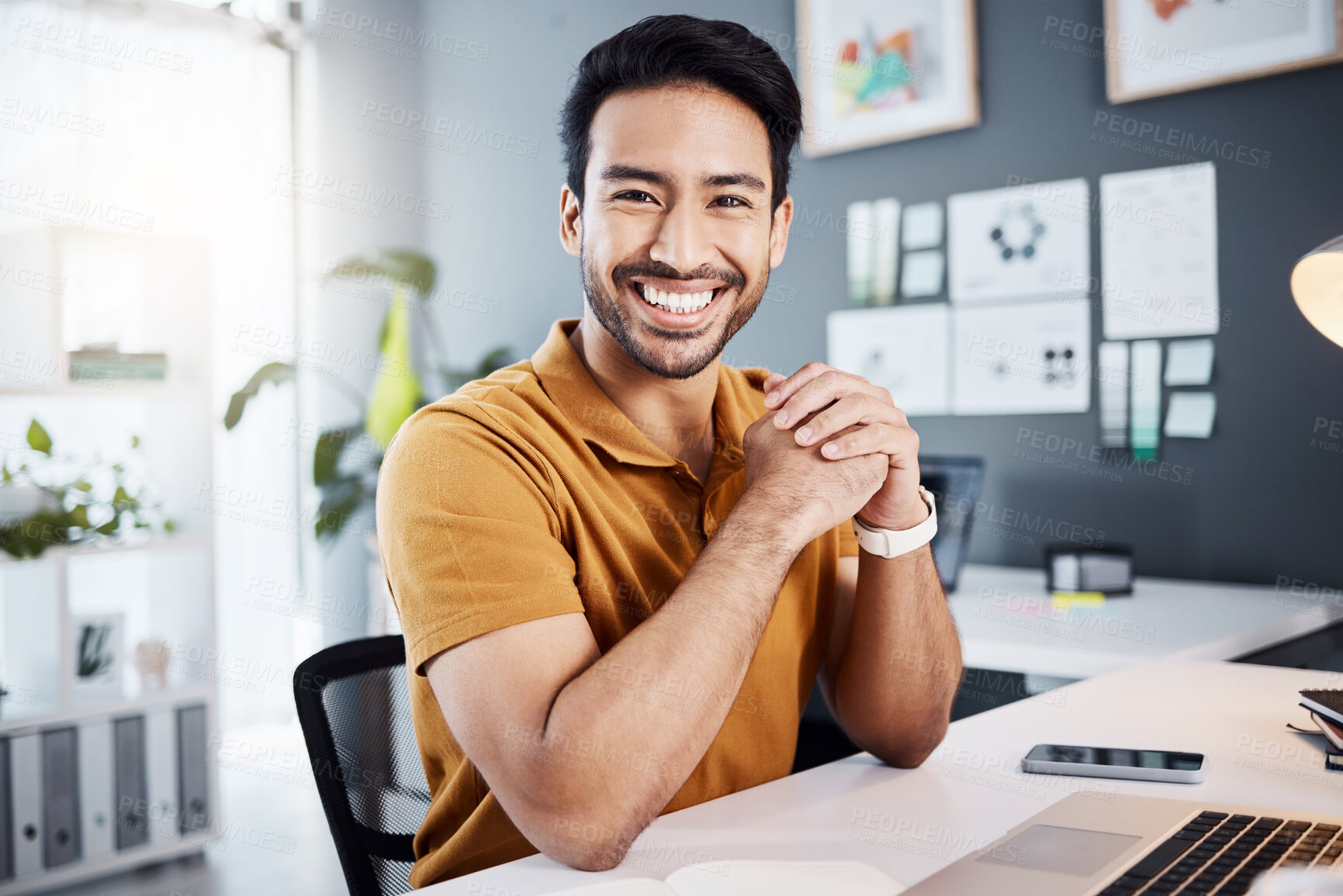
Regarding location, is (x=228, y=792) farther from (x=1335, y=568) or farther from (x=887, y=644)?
(x=1335, y=568)

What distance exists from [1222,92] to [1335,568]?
1.09 m

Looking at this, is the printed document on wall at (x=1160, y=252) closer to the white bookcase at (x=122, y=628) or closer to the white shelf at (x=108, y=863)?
the white bookcase at (x=122, y=628)

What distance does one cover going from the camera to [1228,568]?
2453mm

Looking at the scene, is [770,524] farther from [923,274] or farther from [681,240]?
[923,274]

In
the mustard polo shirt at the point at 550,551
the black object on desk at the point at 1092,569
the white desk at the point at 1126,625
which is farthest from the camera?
the black object on desk at the point at 1092,569

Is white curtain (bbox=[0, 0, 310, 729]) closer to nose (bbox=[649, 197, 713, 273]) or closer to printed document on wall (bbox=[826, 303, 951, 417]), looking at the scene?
printed document on wall (bbox=[826, 303, 951, 417])

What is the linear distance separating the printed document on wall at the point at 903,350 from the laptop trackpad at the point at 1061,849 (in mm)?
2028

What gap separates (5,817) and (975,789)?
265 cm

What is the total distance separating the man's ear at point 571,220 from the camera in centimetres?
141

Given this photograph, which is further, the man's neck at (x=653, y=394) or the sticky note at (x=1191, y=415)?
the sticky note at (x=1191, y=415)

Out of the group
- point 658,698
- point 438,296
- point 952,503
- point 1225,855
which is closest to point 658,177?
point 658,698

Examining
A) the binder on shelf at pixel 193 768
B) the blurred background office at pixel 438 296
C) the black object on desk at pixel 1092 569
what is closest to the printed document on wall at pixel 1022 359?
the blurred background office at pixel 438 296

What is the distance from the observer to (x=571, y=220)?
1435mm

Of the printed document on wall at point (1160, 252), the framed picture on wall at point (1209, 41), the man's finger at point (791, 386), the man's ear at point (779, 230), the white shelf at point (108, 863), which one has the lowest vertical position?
the white shelf at point (108, 863)
